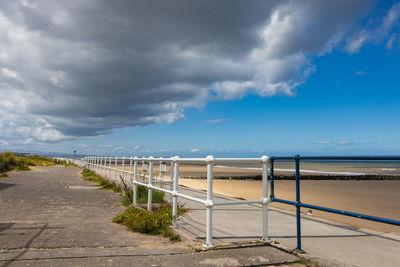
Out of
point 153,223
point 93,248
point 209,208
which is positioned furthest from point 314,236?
point 93,248

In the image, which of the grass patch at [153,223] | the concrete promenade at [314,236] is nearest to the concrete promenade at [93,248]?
the grass patch at [153,223]

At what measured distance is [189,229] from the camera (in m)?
6.10

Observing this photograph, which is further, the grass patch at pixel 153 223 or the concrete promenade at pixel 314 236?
the grass patch at pixel 153 223

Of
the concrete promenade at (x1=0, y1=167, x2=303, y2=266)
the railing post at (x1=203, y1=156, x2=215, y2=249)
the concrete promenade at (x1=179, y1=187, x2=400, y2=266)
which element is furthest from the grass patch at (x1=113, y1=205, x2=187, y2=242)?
the railing post at (x1=203, y1=156, x2=215, y2=249)

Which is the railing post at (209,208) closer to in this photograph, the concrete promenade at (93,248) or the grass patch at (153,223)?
the concrete promenade at (93,248)

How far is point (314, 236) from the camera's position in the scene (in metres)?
5.91

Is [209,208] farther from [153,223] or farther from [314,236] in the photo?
[314,236]

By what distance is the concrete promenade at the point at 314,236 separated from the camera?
4676 mm

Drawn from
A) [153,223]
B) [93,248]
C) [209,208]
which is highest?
[209,208]

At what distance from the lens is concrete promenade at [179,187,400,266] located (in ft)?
15.3

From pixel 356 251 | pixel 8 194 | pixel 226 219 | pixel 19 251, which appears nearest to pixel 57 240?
pixel 19 251

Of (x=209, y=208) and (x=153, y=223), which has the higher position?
(x=209, y=208)

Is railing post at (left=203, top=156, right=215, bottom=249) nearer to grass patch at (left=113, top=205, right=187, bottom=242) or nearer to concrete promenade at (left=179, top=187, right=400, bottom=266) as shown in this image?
concrete promenade at (left=179, top=187, right=400, bottom=266)

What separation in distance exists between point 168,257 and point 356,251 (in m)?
3.00
